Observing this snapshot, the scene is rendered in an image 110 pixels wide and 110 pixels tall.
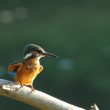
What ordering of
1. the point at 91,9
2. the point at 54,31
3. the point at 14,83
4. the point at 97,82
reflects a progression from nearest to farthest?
the point at 14,83
the point at 97,82
the point at 54,31
the point at 91,9

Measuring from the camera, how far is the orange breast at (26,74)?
2.90m

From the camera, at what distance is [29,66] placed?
9.64ft

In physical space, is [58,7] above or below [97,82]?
above

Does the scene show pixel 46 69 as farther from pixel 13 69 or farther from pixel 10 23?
pixel 13 69

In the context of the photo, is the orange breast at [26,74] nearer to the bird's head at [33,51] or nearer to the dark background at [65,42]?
the bird's head at [33,51]

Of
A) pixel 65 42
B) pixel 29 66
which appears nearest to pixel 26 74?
pixel 29 66

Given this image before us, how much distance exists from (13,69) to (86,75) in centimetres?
Answer: 354

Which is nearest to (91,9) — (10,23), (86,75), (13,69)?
(10,23)

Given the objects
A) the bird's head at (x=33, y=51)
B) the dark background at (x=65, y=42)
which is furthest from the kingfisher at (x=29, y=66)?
the dark background at (x=65, y=42)

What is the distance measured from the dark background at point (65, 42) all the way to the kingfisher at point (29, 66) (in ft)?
9.73

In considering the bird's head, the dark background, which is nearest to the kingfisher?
the bird's head

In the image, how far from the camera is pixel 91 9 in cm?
789

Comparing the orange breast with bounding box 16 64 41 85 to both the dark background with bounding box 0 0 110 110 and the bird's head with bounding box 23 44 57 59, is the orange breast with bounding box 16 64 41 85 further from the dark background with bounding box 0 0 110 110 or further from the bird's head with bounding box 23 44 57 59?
the dark background with bounding box 0 0 110 110

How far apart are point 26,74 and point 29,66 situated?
0.04 metres
